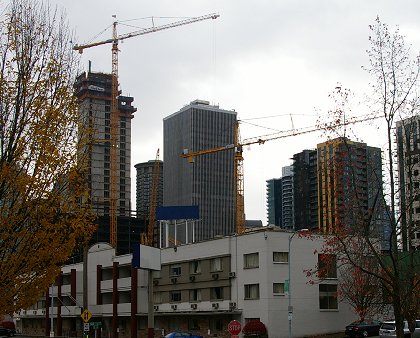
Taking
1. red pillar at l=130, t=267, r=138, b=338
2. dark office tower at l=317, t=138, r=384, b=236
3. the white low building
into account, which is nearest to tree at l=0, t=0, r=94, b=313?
dark office tower at l=317, t=138, r=384, b=236

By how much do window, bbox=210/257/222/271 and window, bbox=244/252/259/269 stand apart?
3.78 metres

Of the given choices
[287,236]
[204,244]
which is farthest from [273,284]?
[204,244]

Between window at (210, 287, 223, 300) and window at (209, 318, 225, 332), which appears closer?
window at (209, 318, 225, 332)

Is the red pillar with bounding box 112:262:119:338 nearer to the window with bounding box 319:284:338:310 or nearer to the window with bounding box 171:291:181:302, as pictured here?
the window with bounding box 171:291:181:302

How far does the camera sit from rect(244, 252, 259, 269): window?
216 feet

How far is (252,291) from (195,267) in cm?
931

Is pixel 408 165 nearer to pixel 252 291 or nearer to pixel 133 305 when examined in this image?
pixel 252 291

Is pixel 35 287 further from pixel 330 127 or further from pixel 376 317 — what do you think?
pixel 376 317

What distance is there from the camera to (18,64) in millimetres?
18422

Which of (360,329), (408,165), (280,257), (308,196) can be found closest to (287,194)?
(308,196)

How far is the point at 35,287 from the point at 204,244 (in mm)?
53262

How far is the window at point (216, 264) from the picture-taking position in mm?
69500

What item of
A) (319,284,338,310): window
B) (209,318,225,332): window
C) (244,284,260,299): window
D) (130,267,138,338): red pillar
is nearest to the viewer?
(244,284,260,299): window

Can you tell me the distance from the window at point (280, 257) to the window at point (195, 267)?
33.7 ft
